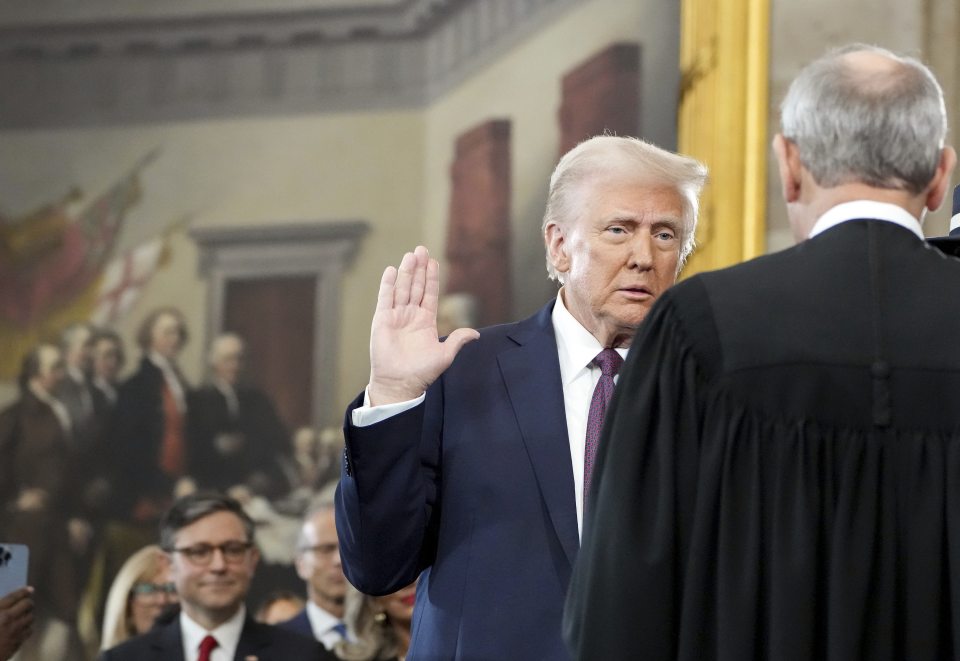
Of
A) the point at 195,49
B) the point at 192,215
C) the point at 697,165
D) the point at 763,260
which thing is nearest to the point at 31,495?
the point at 192,215

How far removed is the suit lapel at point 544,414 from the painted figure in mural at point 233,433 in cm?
400

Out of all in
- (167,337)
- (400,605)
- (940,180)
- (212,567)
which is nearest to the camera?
(940,180)

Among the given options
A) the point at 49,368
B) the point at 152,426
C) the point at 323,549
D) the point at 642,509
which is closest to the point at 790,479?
the point at 642,509

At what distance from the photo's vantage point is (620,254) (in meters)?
3.50

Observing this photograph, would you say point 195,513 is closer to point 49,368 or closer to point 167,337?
point 167,337

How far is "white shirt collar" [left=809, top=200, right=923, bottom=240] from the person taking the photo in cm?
230

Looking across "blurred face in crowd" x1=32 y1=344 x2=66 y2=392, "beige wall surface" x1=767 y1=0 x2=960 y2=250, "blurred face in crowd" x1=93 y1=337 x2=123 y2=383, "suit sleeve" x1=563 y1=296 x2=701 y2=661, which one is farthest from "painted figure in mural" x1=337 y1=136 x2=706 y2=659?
"blurred face in crowd" x1=32 y1=344 x2=66 y2=392

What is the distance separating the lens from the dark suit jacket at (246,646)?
6227 mm

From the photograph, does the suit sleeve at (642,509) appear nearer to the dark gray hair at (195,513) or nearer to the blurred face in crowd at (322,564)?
the dark gray hair at (195,513)

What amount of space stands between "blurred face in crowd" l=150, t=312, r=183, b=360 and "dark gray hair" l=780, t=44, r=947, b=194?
5.57m

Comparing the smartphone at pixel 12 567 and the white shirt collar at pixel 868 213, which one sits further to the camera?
the smartphone at pixel 12 567

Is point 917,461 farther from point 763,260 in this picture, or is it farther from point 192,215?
point 192,215

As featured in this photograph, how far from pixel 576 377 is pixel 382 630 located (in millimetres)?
3425

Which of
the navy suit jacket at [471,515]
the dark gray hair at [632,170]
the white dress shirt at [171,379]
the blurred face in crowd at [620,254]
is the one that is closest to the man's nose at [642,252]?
the blurred face in crowd at [620,254]
